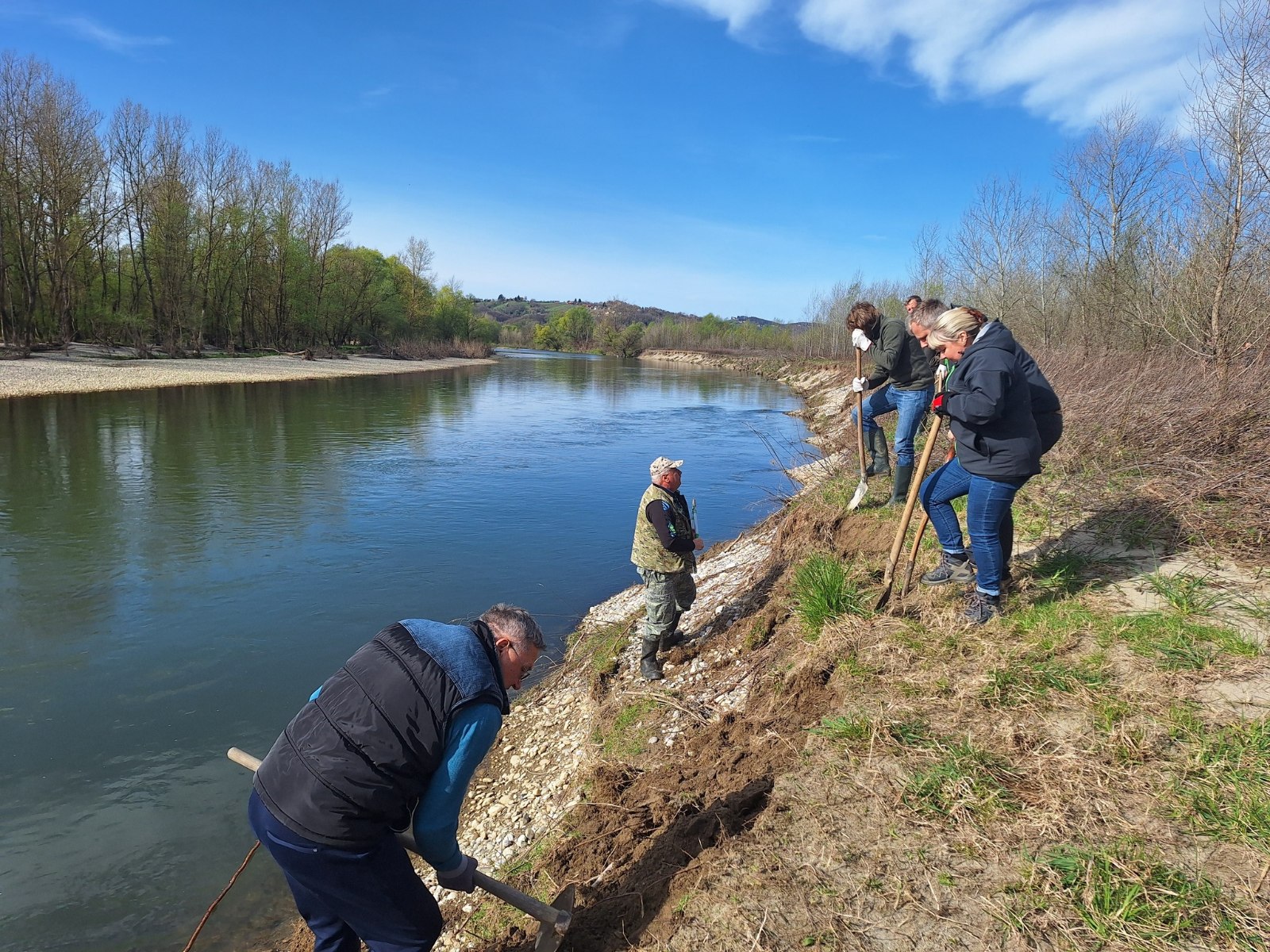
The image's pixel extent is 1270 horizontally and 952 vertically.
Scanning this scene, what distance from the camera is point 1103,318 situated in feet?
61.0

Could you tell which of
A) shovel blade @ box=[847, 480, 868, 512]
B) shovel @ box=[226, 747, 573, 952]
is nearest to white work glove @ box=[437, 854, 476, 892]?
shovel @ box=[226, 747, 573, 952]

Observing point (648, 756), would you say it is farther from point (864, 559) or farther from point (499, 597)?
point (499, 597)

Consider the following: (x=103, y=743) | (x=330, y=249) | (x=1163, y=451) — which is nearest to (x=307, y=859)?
(x=103, y=743)

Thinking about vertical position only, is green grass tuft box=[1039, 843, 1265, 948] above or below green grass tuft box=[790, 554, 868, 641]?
below

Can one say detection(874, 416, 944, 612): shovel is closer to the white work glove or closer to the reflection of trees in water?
the white work glove

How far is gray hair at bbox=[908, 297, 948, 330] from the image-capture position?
5.20 metres

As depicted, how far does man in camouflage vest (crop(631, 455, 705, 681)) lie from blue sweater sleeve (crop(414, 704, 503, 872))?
10.7ft

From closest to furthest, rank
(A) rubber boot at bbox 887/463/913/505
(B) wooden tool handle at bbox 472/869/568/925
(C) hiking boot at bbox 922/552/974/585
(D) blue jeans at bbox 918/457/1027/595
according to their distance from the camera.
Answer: (B) wooden tool handle at bbox 472/869/568/925, (D) blue jeans at bbox 918/457/1027/595, (C) hiking boot at bbox 922/552/974/585, (A) rubber boot at bbox 887/463/913/505

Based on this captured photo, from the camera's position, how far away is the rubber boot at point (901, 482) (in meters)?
7.05

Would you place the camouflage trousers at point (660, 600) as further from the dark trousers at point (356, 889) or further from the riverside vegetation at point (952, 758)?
the dark trousers at point (356, 889)

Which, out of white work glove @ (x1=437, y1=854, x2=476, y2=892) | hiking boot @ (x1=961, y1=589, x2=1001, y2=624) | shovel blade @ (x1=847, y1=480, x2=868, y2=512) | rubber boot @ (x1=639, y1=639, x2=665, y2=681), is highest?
shovel blade @ (x1=847, y1=480, x2=868, y2=512)

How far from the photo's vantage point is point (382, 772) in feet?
8.09

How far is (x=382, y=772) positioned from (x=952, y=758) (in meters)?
2.73

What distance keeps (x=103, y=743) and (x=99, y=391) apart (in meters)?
27.7
